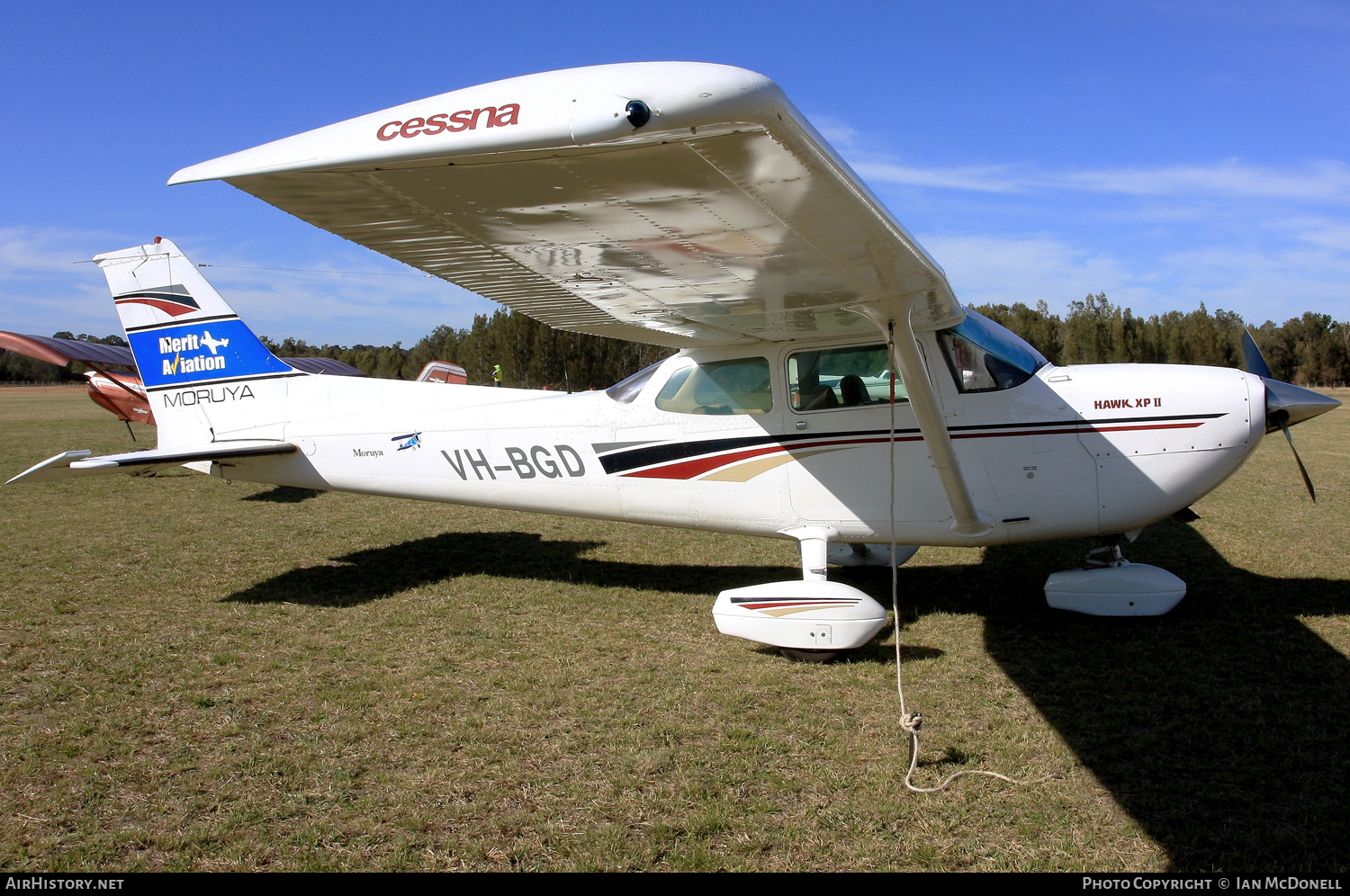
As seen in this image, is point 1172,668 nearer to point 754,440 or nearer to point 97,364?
point 754,440

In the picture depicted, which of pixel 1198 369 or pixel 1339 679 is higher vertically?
pixel 1198 369

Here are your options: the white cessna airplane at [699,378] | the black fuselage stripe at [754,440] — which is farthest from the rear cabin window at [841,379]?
the black fuselage stripe at [754,440]

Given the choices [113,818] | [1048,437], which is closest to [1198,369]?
[1048,437]

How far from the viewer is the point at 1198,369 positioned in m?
4.95

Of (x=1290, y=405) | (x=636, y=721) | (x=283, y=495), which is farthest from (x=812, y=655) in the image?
(x=283, y=495)

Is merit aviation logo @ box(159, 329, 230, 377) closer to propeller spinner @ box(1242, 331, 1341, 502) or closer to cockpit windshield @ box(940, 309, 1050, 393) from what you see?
cockpit windshield @ box(940, 309, 1050, 393)

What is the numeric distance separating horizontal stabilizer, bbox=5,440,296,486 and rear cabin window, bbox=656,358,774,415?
3260 millimetres

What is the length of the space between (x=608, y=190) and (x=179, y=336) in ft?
19.3

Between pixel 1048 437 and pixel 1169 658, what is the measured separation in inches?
56.6

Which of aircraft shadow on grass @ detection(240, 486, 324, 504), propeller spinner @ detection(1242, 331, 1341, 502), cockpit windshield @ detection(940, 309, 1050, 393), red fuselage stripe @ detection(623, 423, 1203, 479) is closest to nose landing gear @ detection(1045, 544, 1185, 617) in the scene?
red fuselage stripe @ detection(623, 423, 1203, 479)

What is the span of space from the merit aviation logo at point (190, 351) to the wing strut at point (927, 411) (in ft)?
18.1

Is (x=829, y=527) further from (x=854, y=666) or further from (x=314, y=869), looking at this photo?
(x=314, y=869)

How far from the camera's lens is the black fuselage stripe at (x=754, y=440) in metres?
4.87

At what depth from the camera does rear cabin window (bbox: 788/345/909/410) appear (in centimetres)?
512
